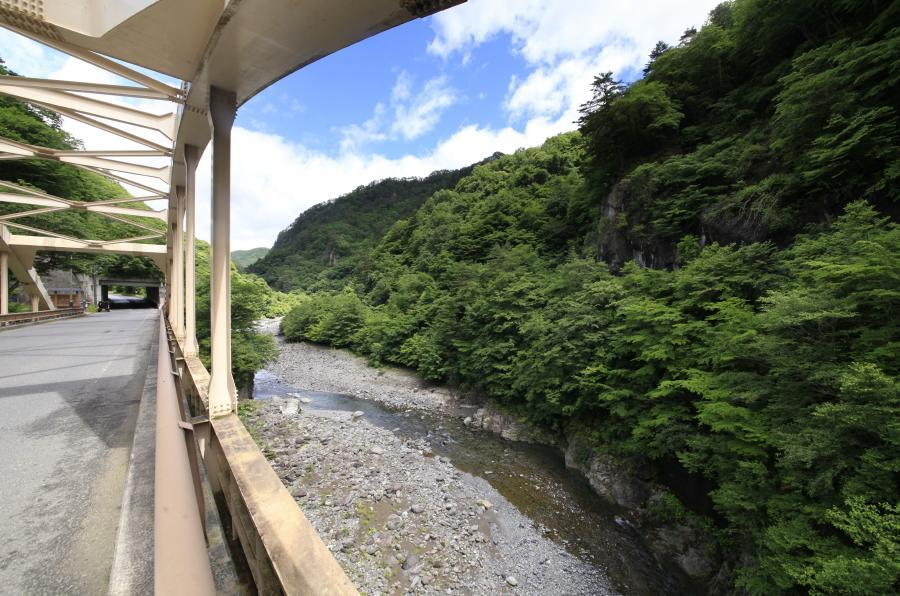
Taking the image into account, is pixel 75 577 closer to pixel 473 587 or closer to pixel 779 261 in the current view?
pixel 473 587

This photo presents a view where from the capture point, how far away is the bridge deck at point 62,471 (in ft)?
4.45

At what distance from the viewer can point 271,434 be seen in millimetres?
10750

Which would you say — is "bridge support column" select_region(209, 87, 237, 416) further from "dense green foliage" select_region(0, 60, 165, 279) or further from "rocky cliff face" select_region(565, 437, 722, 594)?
"dense green foliage" select_region(0, 60, 165, 279)

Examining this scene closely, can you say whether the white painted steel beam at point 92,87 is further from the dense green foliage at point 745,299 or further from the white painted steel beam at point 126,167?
the dense green foliage at point 745,299

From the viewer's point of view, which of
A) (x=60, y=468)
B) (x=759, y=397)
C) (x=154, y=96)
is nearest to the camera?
(x=60, y=468)

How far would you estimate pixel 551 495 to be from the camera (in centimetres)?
832

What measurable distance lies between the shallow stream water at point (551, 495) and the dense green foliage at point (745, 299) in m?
1.34

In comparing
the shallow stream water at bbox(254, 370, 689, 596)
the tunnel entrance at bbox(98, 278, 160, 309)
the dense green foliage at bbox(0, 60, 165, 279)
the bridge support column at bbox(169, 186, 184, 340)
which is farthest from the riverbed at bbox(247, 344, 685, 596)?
the tunnel entrance at bbox(98, 278, 160, 309)

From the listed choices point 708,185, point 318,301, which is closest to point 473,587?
point 708,185

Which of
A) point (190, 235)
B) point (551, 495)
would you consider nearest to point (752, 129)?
point (551, 495)

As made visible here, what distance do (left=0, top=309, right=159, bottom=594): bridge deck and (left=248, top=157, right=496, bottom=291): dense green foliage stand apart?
1824 inches

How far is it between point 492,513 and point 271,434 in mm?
7559

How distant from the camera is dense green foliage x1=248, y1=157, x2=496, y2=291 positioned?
57.0 metres

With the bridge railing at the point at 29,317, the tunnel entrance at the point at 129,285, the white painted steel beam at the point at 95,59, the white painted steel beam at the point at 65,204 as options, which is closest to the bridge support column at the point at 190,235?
the white painted steel beam at the point at 95,59
